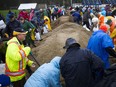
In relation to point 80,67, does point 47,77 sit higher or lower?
lower

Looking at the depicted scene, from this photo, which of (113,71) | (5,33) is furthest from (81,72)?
(5,33)

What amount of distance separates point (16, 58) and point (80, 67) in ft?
4.70

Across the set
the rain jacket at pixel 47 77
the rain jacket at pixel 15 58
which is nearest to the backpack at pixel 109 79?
the rain jacket at pixel 47 77

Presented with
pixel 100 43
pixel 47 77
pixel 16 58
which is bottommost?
pixel 47 77

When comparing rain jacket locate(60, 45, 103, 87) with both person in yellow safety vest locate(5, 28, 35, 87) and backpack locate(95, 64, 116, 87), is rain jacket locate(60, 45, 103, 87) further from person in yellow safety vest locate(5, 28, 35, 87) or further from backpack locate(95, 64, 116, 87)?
person in yellow safety vest locate(5, 28, 35, 87)

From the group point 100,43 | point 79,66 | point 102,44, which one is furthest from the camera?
point 100,43

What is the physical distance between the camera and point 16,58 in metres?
6.58

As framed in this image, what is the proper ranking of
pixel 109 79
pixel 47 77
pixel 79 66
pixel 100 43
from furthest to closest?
pixel 100 43
pixel 47 77
pixel 79 66
pixel 109 79

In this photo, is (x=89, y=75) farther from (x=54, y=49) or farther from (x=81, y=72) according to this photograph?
(x=54, y=49)

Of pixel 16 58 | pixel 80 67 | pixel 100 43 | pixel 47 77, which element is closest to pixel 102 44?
pixel 100 43

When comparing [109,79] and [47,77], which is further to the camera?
[47,77]

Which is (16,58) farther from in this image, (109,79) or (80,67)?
(109,79)

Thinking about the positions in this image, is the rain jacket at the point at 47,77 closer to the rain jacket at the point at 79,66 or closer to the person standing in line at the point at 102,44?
the rain jacket at the point at 79,66

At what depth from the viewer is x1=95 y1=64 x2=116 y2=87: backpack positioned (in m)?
5.64
